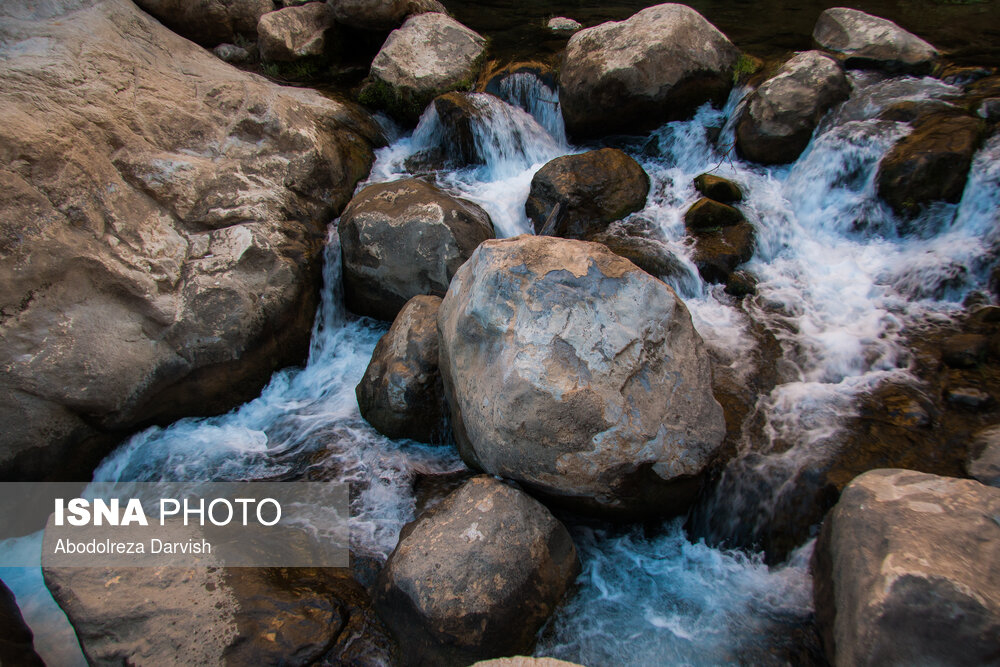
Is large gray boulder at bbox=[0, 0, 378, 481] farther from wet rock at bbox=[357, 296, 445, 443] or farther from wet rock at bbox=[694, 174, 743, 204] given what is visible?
wet rock at bbox=[694, 174, 743, 204]

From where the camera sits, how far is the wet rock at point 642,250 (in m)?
5.25

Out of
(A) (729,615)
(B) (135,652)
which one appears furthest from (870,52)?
(B) (135,652)

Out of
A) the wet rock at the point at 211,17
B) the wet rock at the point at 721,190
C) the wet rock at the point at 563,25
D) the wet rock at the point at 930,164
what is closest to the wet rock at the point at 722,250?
the wet rock at the point at 721,190

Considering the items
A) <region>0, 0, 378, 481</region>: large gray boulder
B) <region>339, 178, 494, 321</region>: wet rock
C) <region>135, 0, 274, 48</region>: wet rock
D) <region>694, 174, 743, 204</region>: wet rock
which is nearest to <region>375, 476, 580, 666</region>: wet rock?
<region>339, 178, 494, 321</region>: wet rock

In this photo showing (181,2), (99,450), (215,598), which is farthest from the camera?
(181,2)

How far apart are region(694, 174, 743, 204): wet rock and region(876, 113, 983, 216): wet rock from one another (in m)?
1.27

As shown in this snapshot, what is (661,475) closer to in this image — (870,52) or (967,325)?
(967,325)

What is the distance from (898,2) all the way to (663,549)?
10272 millimetres

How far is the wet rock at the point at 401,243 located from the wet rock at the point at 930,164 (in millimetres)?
3902

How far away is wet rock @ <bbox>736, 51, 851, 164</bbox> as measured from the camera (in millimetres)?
6000

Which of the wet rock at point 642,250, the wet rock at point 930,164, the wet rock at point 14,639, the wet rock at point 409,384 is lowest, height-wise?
the wet rock at point 14,639

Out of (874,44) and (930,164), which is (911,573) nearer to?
(930,164)

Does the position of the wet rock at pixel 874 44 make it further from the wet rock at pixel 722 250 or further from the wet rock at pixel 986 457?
Answer: the wet rock at pixel 986 457

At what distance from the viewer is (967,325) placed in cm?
435
